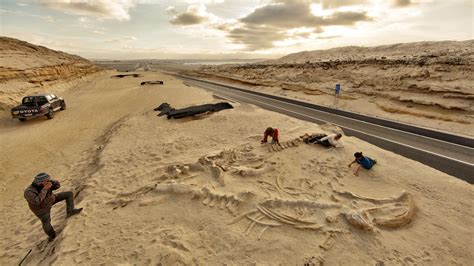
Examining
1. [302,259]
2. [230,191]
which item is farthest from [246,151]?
[302,259]

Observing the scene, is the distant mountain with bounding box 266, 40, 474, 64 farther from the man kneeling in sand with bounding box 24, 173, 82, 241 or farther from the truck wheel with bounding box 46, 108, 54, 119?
the truck wheel with bounding box 46, 108, 54, 119

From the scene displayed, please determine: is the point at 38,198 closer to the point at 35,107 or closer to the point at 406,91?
the point at 35,107

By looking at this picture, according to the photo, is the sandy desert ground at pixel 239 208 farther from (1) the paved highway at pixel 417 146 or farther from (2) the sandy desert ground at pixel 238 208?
(1) the paved highway at pixel 417 146

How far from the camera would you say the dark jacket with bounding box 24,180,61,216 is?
16.6ft

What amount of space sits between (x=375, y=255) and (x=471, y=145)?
1211cm

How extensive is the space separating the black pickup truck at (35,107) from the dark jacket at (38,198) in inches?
627

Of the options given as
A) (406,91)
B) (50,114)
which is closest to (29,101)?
(50,114)

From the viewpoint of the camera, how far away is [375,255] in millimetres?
4746

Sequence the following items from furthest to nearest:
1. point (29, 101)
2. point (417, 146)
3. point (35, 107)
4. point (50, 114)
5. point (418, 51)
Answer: point (418, 51), point (50, 114), point (29, 101), point (35, 107), point (417, 146)

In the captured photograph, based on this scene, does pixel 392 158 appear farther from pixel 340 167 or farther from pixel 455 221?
pixel 455 221

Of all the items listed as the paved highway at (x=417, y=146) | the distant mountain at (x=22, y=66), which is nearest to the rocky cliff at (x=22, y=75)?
the distant mountain at (x=22, y=66)

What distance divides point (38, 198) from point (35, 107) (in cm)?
1639

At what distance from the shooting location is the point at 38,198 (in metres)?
5.08

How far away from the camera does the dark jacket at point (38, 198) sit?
5066 mm
